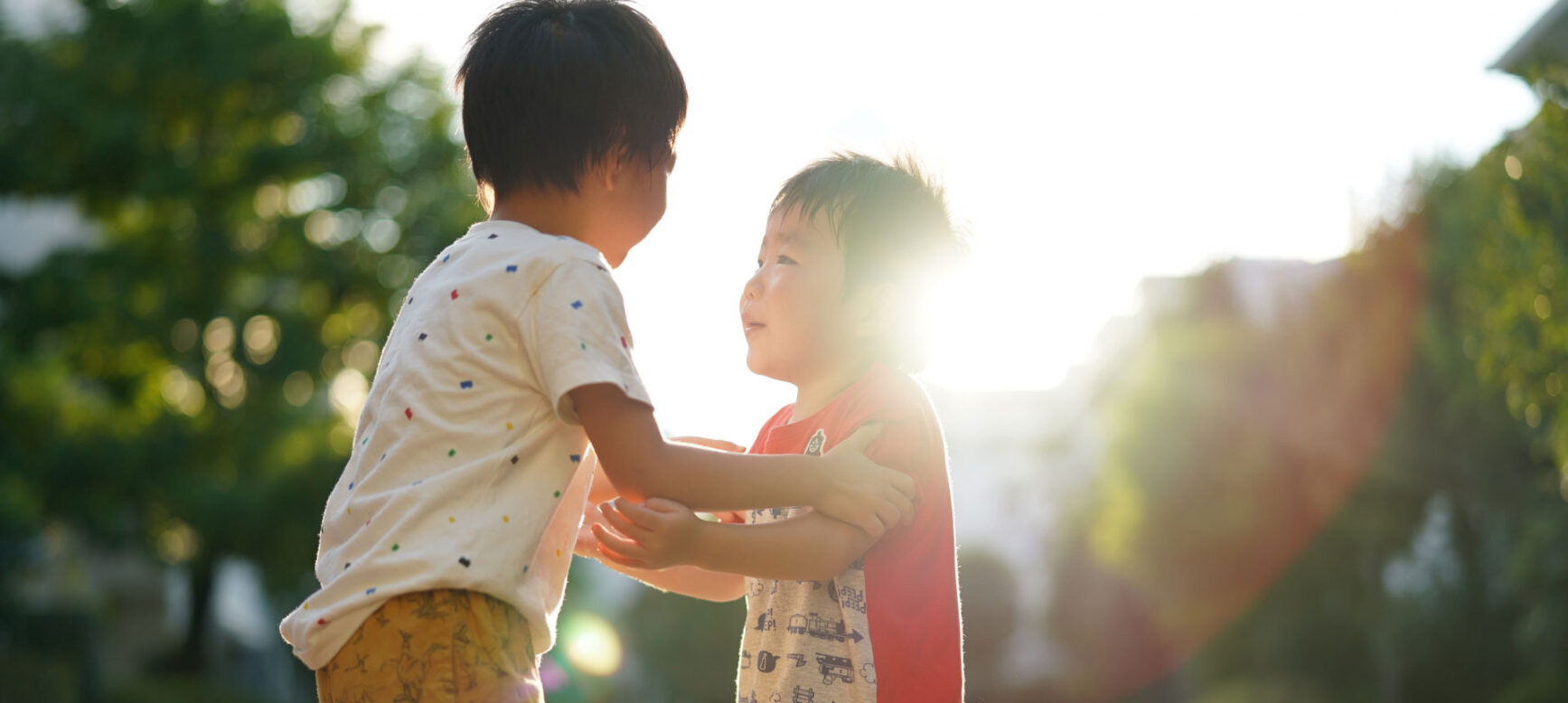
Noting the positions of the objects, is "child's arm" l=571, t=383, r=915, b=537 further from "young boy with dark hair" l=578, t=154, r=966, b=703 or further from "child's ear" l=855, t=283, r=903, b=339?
"child's ear" l=855, t=283, r=903, b=339

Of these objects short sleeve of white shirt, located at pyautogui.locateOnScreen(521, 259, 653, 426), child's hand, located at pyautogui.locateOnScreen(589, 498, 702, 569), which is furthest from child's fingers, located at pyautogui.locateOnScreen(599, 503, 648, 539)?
short sleeve of white shirt, located at pyautogui.locateOnScreen(521, 259, 653, 426)

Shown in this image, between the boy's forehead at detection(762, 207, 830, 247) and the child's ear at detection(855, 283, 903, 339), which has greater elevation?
the boy's forehead at detection(762, 207, 830, 247)

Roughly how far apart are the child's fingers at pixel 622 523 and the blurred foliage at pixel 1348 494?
657 inches

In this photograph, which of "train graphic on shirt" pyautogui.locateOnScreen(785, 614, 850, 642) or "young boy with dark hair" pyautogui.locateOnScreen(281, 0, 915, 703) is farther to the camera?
"train graphic on shirt" pyautogui.locateOnScreen(785, 614, 850, 642)

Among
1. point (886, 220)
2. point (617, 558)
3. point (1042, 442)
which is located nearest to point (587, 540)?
point (617, 558)

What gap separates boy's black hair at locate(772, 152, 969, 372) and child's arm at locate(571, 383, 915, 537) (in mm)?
494

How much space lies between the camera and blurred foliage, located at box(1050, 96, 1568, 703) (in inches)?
776

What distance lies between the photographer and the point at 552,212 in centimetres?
213

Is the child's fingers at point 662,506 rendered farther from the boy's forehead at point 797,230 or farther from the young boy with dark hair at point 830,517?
the boy's forehead at point 797,230

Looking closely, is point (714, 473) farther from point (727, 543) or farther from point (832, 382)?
point (832, 382)

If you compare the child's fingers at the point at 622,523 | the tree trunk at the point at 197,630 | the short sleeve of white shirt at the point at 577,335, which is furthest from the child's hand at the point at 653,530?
the tree trunk at the point at 197,630

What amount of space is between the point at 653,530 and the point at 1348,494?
22.5 meters

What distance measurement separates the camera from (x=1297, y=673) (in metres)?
22.8

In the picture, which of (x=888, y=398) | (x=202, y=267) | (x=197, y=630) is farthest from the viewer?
(x=197, y=630)
